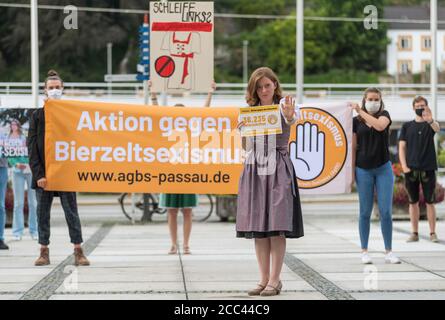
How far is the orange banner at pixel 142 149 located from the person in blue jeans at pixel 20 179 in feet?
9.96

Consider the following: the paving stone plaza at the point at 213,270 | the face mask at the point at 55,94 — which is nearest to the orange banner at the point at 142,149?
the face mask at the point at 55,94

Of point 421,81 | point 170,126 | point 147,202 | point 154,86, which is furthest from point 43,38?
point 421,81

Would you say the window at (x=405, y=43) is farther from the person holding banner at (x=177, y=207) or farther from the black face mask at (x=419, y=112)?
the person holding banner at (x=177, y=207)

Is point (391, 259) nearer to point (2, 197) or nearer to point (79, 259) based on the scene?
point (79, 259)

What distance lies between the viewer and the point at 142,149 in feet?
36.1

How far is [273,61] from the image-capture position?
9244 centimetres

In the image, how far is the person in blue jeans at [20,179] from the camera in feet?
45.9

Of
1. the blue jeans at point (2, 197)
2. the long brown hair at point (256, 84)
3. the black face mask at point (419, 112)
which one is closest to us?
the long brown hair at point (256, 84)

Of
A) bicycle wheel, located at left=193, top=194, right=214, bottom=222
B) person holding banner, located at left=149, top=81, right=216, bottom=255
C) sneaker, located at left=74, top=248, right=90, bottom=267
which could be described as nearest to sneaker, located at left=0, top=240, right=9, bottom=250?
person holding banner, located at left=149, top=81, right=216, bottom=255

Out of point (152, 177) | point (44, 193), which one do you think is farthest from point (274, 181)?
point (44, 193)

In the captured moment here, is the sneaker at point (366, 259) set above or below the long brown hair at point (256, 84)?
below

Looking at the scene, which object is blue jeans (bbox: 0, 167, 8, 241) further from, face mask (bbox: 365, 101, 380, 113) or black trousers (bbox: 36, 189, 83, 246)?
face mask (bbox: 365, 101, 380, 113)

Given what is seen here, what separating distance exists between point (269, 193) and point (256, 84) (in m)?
0.95

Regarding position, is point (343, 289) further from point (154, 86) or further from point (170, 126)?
point (154, 86)
